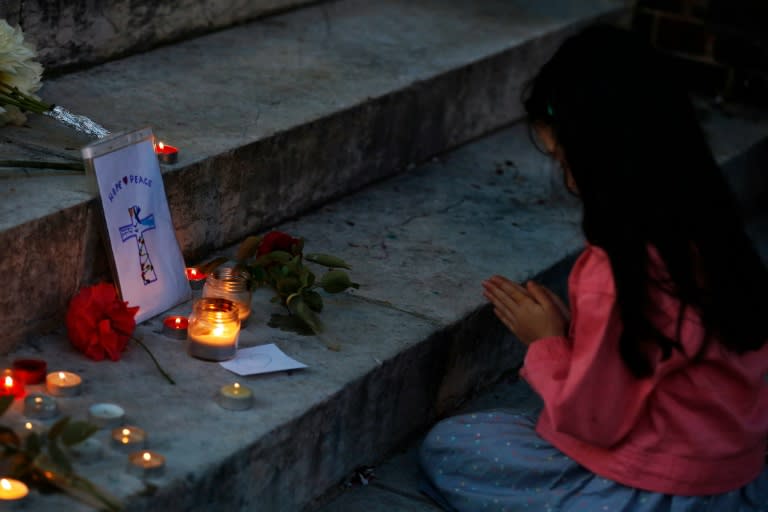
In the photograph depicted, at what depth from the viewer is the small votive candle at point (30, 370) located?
9.30 ft

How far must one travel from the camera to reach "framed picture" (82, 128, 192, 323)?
10.1 feet

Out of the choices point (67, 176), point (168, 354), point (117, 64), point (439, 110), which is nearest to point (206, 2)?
point (117, 64)

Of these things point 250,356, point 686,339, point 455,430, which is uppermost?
point 686,339

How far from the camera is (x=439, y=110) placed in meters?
4.51

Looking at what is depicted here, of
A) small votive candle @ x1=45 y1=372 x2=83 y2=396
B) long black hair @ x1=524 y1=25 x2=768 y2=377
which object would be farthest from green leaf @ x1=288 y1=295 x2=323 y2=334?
long black hair @ x1=524 y1=25 x2=768 y2=377

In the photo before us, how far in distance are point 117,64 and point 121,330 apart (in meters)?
1.40

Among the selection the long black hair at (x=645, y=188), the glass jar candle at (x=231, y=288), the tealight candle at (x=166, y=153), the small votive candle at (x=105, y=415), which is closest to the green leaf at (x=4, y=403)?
the small votive candle at (x=105, y=415)

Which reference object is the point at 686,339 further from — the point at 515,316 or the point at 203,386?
the point at 203,386

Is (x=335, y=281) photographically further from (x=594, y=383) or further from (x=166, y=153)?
(x=594, y=383)

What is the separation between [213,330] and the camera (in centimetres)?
304

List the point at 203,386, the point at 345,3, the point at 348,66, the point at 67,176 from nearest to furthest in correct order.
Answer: the point at 203,386
the point at 67,176
the point at 348,66
the point at 345,3

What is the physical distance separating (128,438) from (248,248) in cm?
91

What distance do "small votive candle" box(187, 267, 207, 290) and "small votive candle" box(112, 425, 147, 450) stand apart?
2.71 feet

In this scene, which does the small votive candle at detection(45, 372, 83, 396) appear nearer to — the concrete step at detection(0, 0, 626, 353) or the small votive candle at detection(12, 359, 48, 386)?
the small votive candle at detection(12, 359, 48, 386)
